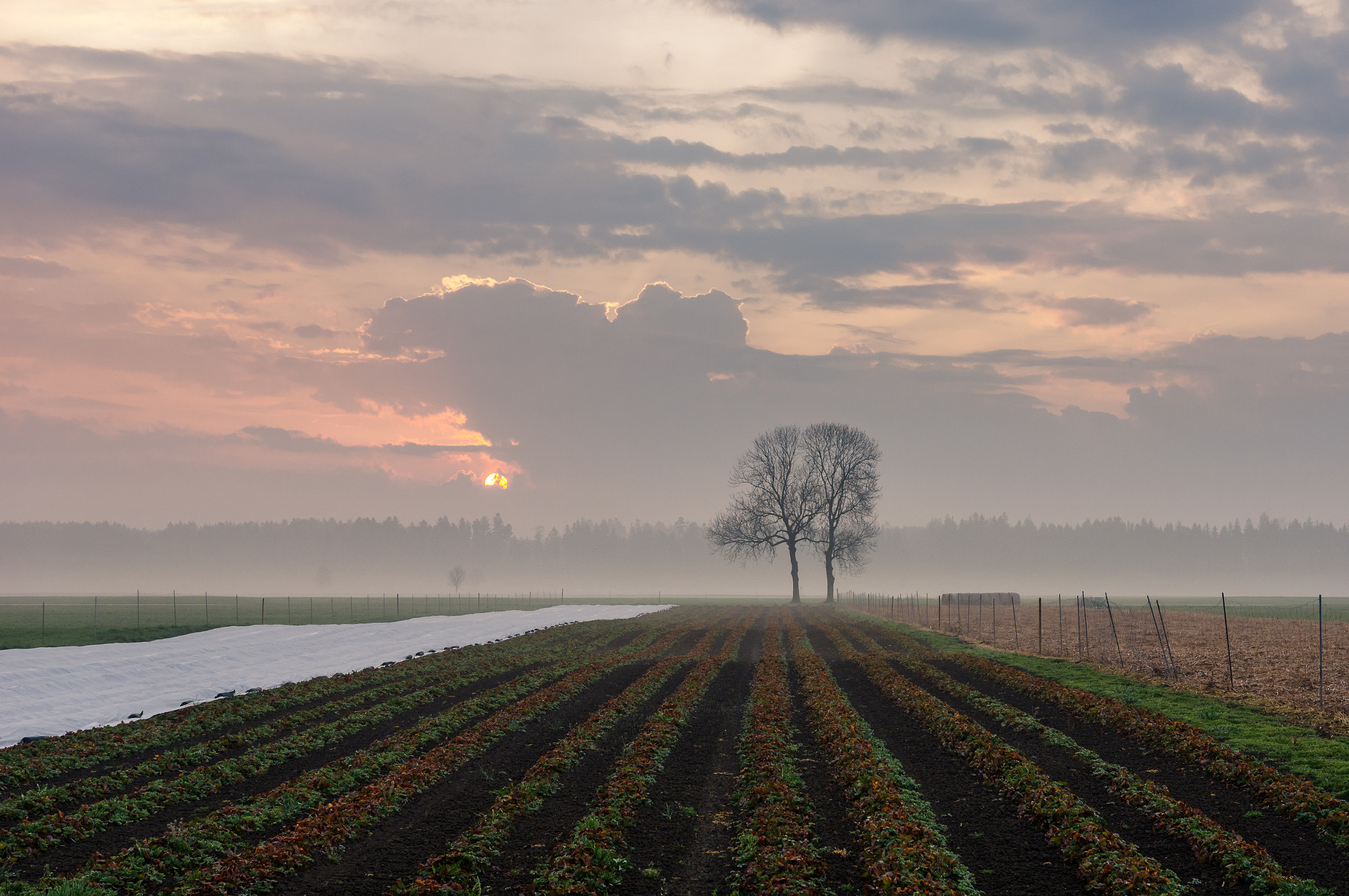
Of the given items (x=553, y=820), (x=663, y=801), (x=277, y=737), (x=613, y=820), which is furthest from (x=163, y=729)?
(x=613, y=820)

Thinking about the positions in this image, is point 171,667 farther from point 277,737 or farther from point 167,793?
point 167,793

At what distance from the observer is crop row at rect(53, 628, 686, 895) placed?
36.8 feet

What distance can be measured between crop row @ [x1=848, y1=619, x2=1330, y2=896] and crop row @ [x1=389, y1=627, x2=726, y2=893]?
1007 cm

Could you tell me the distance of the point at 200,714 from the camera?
23328mm

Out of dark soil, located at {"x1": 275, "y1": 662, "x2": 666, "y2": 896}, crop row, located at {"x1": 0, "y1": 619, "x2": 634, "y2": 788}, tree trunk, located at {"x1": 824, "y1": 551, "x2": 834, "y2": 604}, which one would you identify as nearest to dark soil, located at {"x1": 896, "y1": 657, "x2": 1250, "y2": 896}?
dark soil, located at {"x1": 275, "y1": 662, "x2": 666, "y2": 896}

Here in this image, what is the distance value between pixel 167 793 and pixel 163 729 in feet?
23.5

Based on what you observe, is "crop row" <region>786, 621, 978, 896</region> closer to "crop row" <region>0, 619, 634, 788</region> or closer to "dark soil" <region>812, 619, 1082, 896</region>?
"dark soil" <region>812, 619, 1082, 896</region>

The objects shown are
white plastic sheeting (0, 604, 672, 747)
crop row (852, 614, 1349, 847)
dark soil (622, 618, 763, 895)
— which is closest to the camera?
dark soil (622, 618, 763, 895)

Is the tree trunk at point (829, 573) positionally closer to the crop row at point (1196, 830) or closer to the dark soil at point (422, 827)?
the crop row at point (1196, 830)

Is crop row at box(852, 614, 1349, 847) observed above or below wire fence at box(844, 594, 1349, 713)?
above

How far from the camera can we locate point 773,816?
527 inches

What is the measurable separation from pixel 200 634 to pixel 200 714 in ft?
69.0

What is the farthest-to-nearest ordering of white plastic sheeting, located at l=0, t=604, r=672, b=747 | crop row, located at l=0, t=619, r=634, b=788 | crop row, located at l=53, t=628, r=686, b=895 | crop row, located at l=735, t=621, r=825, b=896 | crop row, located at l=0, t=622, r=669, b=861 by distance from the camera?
white plastic sheeting, located at l=0, t=604, r=672, b=747, crop row, located at l=0, t=619, r=634, b=788, crop row, located at l=0, t=622, r=669, b=861, crop row, located at l=53, t=628, r=686, b=895, crop row, located at l=735, t=621, r=825, b=896

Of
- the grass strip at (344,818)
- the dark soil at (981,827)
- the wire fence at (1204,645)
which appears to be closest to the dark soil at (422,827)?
the grass strip at (344,818)
